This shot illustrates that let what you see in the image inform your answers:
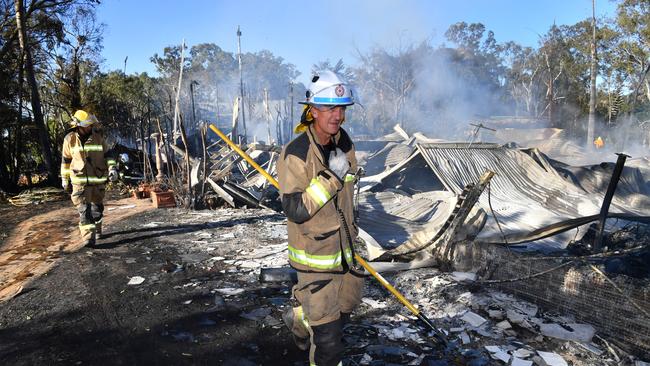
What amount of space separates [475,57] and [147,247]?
4682 centimetres

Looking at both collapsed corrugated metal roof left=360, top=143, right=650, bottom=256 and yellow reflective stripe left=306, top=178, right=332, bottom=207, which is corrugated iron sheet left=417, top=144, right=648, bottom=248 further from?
yellow reflective stripe left=306, top=178, right=332, bottom=207

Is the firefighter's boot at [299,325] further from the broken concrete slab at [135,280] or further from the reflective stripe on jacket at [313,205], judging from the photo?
the broken concrete slab at [135,280]

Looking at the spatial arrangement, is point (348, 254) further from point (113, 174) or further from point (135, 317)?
point (113, 174)

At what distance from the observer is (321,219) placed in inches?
94.3

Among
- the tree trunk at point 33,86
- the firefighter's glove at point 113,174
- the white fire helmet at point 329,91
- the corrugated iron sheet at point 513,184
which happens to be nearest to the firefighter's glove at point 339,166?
the white fire helmet at point 329,91

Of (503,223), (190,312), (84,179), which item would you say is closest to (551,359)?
(190,312)

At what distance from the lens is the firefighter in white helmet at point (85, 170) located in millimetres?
5664

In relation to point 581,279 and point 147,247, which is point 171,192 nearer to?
point 147,247

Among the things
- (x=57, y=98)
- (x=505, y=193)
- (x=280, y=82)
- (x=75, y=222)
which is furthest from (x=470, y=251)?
(x=280, y=82)

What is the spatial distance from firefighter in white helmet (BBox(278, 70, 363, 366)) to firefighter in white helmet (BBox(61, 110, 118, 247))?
4.43 metres

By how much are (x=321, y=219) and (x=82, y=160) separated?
4731mm

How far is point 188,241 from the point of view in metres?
6.13

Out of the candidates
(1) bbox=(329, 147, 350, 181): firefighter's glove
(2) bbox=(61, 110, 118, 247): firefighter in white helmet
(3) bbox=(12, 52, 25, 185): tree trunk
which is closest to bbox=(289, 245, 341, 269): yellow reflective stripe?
(1) bbox=(329, 147, 350, 181): firefighter's glove

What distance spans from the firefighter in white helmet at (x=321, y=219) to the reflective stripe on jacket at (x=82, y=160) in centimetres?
448
